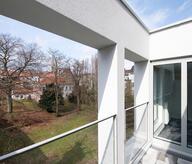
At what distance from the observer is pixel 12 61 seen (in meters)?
6.97

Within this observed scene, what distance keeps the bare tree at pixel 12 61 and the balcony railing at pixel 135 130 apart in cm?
602

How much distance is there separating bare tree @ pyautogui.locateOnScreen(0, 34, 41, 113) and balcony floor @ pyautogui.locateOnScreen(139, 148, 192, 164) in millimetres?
6399

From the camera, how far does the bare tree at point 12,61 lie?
661 centimetres

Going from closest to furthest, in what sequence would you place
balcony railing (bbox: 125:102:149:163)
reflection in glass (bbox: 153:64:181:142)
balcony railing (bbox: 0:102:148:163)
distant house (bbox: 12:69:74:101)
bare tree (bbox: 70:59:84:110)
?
balcony railing (bbox: 0:102:148:163) → balcony railing (bbox: 125:102:149:163) → reflection in glass (bbox: 153:64:181:142) → distant house (bbox: 12:69:74:101) → bare tree (bbox: 70:59:84:110)

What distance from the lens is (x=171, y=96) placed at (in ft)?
11.7

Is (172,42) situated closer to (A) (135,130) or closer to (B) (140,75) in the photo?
(B) (140,75)

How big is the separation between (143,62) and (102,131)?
2.13 metres

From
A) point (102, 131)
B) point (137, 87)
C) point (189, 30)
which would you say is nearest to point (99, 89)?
point (102, 131)

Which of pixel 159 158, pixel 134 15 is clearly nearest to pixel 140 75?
pixel 134 15

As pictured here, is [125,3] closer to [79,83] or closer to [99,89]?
[99,89]

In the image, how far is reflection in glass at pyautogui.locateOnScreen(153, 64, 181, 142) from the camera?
136 inches

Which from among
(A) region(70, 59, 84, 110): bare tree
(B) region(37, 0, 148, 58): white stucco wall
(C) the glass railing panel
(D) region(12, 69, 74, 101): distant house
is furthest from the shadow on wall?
(A) region(70, 59, 84, 110): bare tree

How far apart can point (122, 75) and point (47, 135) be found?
19.0ft

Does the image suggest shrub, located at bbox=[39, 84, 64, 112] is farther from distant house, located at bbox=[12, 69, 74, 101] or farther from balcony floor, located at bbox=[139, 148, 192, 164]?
balcony floor, located at bbox=[139, 148, 192, 164]
